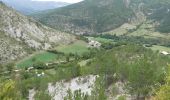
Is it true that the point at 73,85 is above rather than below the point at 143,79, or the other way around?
below

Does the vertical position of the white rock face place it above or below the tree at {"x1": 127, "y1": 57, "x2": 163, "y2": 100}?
below

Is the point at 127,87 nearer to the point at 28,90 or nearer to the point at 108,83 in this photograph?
the point at 108,83

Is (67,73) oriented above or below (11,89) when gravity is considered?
below

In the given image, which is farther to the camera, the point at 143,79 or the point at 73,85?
the point at 73,85

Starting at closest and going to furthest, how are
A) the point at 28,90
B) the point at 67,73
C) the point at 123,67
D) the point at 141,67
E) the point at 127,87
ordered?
the point at 141,67 → the point at 127,87 → the point at 123,67 → the point at 28,90 → the point at 67,73

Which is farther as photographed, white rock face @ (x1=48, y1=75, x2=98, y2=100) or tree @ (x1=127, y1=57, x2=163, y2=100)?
white rock face @ (x1=48, y1=75, x2=98, y2=100)

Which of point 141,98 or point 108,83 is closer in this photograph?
point 141,98

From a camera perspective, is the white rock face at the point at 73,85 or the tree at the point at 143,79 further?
the white rock face at the point at 73,85

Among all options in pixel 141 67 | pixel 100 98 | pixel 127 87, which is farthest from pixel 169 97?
pixel 127 87

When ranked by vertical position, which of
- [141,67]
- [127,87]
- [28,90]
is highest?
[141,67]

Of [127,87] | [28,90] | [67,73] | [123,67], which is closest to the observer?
[127,87]

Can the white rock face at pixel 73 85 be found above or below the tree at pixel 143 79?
below
